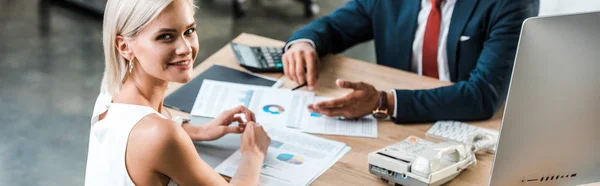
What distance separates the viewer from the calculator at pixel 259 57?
2043 mm

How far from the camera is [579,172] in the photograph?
1.42 m

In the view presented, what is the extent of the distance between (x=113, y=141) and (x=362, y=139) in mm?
628

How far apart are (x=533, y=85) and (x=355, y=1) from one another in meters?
1.11

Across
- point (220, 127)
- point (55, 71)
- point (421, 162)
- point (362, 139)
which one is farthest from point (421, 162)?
point (55, 71)

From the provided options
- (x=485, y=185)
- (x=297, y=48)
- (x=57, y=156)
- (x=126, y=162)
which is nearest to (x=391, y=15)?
(x=297, y=48)

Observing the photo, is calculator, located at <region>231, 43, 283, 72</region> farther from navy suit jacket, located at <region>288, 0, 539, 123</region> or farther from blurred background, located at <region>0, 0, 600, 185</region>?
blurred background, located at <region>0, 0, 600, 185</region>

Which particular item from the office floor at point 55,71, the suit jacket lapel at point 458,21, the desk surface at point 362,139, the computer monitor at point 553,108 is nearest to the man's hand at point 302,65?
Answer: the desk surface at point 362,139

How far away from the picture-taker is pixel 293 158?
163 centimetres

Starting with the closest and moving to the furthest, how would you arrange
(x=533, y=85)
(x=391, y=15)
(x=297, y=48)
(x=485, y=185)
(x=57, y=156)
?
(x=533, y=85)
(x=485, y=185)
(x=297, y=48)
(x=391, y=15)
(x=57, y=156)

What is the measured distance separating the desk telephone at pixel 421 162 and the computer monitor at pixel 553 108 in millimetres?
162

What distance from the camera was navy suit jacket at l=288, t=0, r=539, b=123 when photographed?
186 cm

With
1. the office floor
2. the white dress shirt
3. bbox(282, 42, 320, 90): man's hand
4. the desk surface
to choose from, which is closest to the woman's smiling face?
the desk surface

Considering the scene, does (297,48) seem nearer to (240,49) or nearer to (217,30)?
(240,49)

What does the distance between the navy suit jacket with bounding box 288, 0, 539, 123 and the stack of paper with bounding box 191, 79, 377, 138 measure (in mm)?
131
